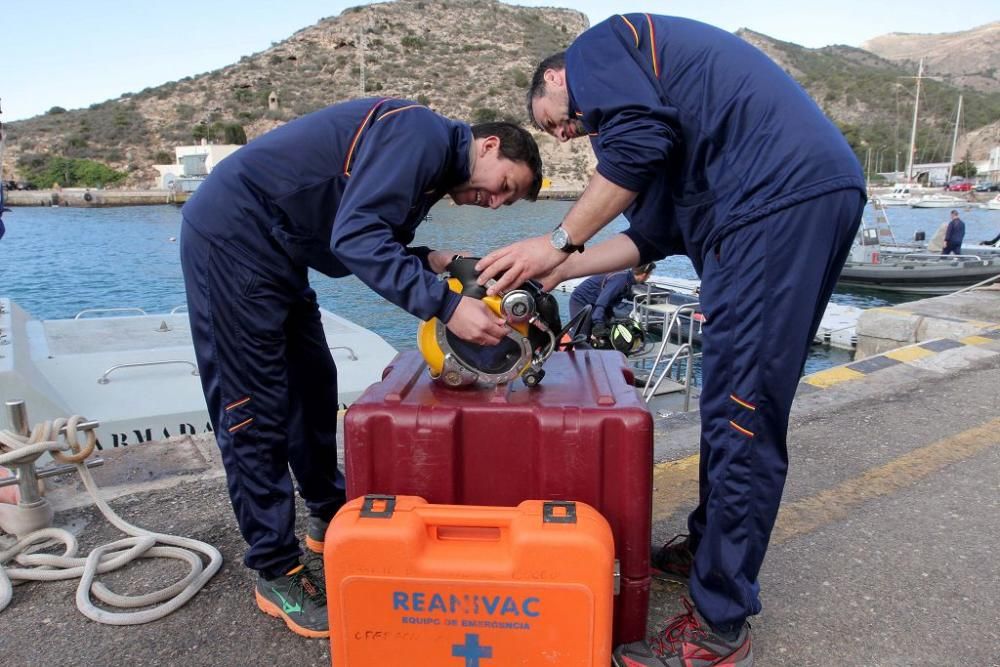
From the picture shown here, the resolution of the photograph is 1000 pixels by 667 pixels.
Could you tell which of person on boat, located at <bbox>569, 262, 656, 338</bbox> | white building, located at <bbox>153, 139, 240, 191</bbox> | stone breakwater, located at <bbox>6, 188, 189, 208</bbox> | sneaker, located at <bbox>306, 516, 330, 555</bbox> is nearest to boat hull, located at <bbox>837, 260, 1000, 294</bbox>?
person on boat, located at <bbox>569, 262, 656, 338</bbox>

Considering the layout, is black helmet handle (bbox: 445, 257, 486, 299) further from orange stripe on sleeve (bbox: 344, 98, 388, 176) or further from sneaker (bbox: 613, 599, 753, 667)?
sneaker (bbox: 613, 599, 753, 667)

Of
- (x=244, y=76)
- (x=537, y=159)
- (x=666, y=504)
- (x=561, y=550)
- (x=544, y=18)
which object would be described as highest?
(x=544, y=18)

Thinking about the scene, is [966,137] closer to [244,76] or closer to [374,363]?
[244,76]

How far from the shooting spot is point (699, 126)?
1.92 metres

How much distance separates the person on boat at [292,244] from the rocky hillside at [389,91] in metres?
69.8

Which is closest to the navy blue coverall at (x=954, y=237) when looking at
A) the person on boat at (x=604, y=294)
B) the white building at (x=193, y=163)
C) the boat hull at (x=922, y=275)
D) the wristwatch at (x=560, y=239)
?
the boat hull at (x=922, y=275)

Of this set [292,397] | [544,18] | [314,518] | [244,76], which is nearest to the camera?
[292,397]

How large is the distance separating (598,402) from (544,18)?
140m

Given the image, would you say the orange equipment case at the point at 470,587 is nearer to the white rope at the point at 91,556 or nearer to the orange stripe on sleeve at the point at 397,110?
the white rope at the point at 91,556

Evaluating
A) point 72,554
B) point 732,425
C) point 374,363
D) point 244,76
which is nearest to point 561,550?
point 732,425

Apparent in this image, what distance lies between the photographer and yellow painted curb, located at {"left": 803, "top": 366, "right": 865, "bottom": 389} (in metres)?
4.77

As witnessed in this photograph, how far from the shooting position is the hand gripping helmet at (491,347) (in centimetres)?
205

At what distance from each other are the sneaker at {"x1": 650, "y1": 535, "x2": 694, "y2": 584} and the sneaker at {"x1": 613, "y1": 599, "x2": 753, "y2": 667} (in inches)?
15.3

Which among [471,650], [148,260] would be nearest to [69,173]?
[148,260]
